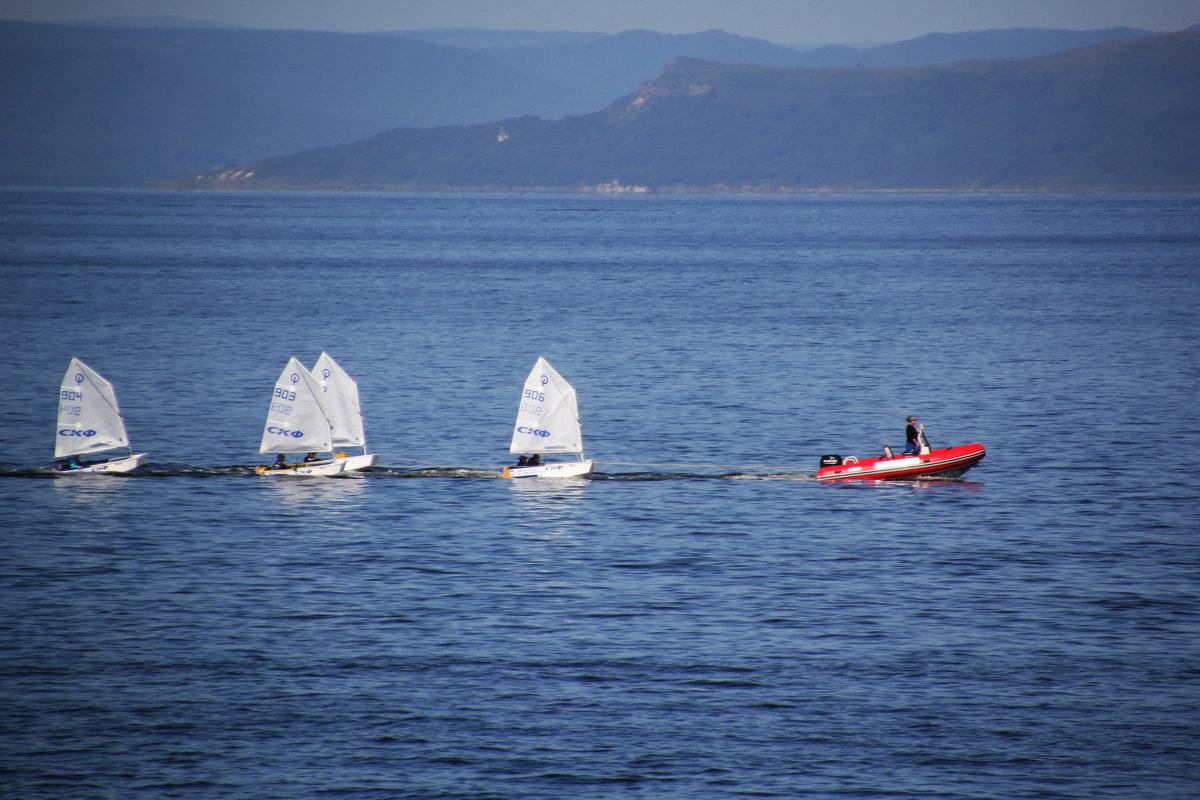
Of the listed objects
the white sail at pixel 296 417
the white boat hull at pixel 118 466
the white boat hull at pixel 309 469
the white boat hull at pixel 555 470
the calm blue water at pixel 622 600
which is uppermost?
the white sail at pixel 296 417

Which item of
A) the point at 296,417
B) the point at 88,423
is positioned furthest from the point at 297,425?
the point at 88,423

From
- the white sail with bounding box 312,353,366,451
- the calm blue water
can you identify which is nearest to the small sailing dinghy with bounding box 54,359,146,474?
the calm blue water

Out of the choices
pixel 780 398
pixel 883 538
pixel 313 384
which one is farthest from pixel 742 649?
pixel 780 398

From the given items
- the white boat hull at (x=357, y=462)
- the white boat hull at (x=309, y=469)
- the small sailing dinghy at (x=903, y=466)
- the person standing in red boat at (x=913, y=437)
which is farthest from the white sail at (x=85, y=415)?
the person standing in red boat at (x=913, y=437)

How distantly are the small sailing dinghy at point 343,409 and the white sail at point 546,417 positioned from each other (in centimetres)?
776

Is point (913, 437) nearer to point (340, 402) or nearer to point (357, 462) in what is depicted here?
point (357, 462)

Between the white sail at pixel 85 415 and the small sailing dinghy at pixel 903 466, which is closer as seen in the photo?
the small sailing dinghy at pixel 903 466

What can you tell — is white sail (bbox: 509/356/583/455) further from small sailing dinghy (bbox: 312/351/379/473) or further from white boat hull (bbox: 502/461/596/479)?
small sailing dinghy (bbox: 312/351/379/473)

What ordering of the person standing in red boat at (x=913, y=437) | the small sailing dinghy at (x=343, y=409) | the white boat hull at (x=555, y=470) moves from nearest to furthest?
the person standing in red boat at (x=913, y=437) < the white boat hull at (x=555, y=470) < the small sailing dinghy at (x=343, y=409)

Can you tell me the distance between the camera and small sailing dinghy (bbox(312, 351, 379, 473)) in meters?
66.6

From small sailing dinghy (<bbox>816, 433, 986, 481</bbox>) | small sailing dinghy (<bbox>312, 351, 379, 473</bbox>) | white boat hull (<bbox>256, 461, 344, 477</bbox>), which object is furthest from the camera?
small sailing dinghy (<bbox>312, 351, 379, 473</bbox>)

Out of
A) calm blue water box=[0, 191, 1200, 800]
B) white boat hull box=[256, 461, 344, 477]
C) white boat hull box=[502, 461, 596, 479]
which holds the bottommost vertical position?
calm blue water box=[0, 191, 1200, 800]

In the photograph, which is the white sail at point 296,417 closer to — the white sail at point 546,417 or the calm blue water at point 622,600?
the calm blue water at point 622,600

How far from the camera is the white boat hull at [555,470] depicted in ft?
214
